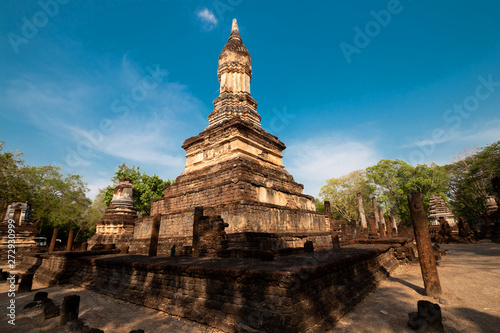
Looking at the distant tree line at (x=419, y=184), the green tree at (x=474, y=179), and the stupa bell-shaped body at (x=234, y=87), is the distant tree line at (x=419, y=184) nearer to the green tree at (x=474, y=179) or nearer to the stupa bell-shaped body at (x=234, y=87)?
the green tree at (x=474, y=179)

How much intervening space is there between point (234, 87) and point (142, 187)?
18.4 meters

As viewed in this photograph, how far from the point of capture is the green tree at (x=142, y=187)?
1040 inches

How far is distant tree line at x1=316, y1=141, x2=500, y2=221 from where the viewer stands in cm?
2669

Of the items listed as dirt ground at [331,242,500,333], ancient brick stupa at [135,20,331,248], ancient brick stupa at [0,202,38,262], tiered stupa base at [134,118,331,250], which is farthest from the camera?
ancient brick stupa at [0,202,38,262]

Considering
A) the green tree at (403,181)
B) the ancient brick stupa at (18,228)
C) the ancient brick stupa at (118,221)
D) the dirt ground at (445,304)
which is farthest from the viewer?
the green tree at (403,181)

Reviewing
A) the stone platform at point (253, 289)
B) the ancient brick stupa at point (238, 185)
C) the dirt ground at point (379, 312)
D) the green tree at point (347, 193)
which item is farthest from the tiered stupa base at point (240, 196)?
the green tree at point (347, 193)

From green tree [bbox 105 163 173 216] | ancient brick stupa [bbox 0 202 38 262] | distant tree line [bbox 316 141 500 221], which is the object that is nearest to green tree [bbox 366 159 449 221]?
distant tree line [bbox 316 141 500 221]

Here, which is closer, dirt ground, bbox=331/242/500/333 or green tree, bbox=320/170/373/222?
dirt ground, bbox=331/242/500/333

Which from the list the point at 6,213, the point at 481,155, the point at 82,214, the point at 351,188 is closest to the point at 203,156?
the point at 6,213

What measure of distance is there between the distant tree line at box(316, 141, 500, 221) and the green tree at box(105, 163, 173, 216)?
2423 cm

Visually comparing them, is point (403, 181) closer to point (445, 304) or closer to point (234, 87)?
point (234, 87)

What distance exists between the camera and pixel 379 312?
13.6ft

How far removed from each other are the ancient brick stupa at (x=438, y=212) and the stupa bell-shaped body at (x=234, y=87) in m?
23.6

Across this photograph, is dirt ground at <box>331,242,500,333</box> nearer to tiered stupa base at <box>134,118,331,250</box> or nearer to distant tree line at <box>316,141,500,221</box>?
tiered stupa base at <box>134,118,331,250</box>
